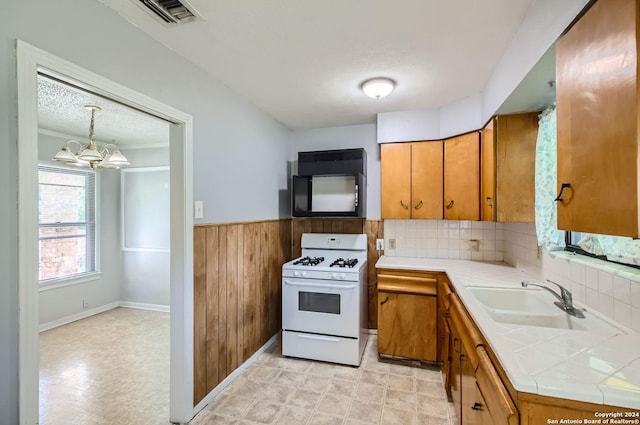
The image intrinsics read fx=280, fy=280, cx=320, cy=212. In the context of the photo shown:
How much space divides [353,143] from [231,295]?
2.10 metres

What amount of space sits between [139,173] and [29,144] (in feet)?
11.6

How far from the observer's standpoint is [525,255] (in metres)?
2.20

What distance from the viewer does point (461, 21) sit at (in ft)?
4.82

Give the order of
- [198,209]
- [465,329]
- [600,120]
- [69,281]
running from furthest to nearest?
1. [69,281]
2. [198,209]
3. [465,329]
4. [600,120]

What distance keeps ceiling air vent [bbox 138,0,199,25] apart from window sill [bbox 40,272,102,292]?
373 centimetres

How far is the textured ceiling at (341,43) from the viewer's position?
4.51ft

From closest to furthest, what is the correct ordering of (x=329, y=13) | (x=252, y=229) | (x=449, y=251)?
1. (x=329, y=13)
2. (x=252, y=229)
3. (x=449, y=251)

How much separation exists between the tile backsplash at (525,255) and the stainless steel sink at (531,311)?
0.09 meters

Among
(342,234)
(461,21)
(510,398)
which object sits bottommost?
(510,398)

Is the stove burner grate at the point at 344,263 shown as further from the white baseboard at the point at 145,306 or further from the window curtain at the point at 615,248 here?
the white baseboard at the point at 145,306

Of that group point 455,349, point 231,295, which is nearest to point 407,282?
point 455,349

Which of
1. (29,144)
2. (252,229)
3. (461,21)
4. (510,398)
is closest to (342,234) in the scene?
(252,229)

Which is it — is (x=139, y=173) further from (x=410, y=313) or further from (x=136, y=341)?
(x=410, y=313)

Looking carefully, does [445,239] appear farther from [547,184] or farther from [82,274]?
[82,274]
